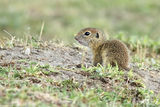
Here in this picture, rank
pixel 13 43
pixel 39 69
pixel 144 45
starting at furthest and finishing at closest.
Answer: pixel 144 45 → pixel 13 43 → pixel 39 69

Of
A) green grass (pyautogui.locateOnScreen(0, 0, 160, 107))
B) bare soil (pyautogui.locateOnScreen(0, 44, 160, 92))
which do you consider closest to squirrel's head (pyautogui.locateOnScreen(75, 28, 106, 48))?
bare soil (pyautogui.locateOnScreen(0, 44, 160, 92))

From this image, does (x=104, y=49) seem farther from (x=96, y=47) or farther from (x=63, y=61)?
(x=63, y=61)

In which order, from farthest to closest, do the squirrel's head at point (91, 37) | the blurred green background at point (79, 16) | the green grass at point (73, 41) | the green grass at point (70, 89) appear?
the blurred green background at point (79, 16) → the squirrel's head at point (91, 37) → the green grass at point (73, 41) → the green grass at point (70, 89)

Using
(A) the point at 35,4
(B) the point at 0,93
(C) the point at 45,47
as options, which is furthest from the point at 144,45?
(A) the point at 35,4

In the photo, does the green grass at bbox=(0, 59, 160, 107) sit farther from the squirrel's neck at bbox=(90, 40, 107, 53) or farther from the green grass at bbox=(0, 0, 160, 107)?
the squirrel's neck at bbox=(90, 40, 107, 53)

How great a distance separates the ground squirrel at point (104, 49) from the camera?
5324 millimetres

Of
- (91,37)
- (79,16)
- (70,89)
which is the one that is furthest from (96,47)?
(79,16)

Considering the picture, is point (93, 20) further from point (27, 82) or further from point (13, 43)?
point (27, 82)

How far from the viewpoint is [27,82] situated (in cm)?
437

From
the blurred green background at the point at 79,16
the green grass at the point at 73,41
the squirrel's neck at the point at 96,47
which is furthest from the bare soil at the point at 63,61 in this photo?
the blurred green background at the point at 79,16

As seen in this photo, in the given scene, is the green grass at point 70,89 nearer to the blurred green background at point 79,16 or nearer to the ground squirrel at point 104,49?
the ground squirrel at point 104,49

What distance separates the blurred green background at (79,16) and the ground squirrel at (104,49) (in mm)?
4784

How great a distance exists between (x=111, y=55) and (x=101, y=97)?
1134 mm

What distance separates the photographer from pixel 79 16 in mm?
13414
